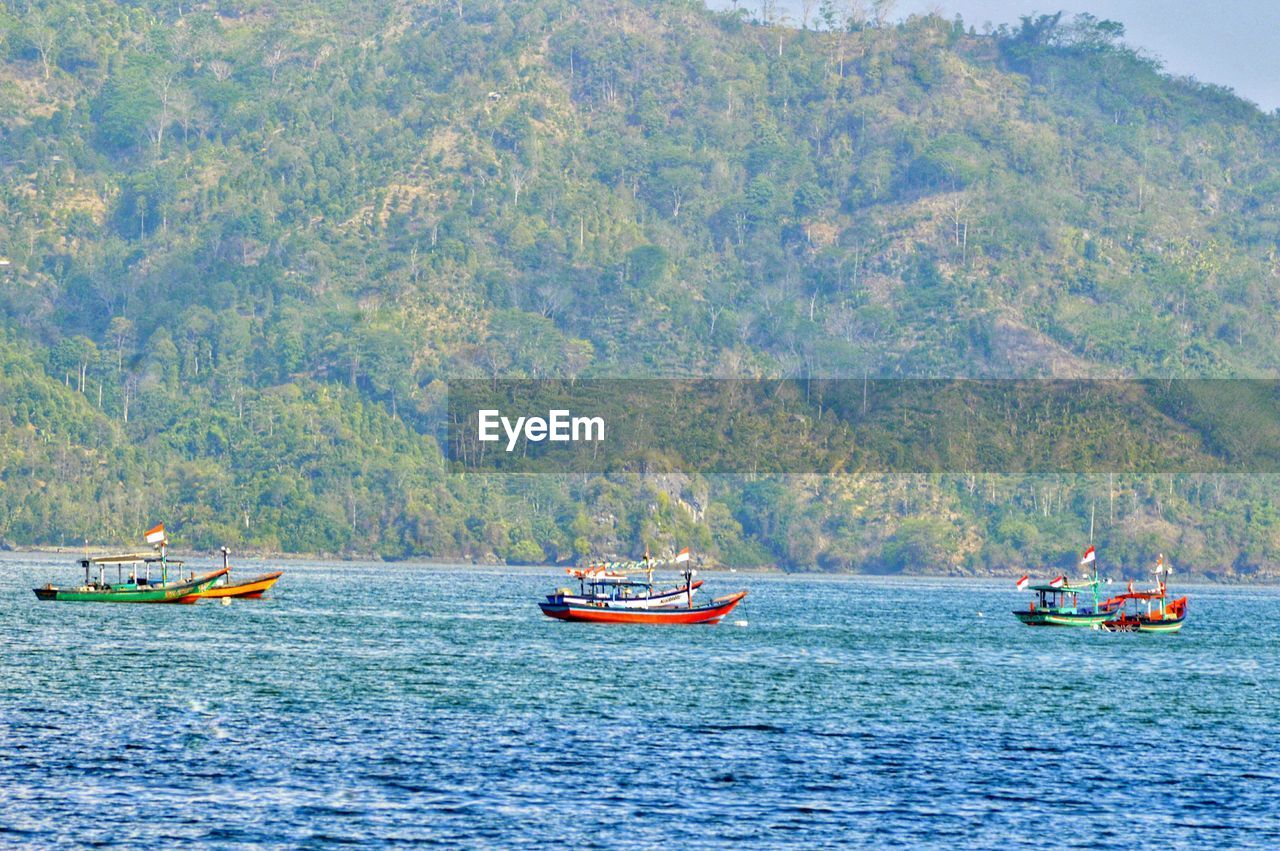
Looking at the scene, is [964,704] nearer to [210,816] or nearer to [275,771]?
[275,771]

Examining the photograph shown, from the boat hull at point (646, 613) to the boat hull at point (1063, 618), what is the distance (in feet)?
99.5

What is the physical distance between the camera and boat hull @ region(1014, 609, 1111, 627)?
557 feet

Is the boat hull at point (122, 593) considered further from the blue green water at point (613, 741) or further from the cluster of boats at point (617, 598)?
the blue green water at point (613, 741)

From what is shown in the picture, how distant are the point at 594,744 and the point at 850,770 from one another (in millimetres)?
11029

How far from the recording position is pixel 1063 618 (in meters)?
171

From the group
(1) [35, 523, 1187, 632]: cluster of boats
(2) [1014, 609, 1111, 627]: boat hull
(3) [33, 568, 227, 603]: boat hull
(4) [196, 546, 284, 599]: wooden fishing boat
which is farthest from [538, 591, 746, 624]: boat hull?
(4) [196, 546, 284, 599]: wooden fishing boat

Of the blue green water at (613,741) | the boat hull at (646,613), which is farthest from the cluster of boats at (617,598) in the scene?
the blue green water at (613,741)

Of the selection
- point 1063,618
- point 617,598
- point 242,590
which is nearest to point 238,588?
point 242,590

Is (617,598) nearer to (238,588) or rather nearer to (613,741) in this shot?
(238,588)

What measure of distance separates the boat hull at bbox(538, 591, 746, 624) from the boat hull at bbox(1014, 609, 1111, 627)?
30.3m

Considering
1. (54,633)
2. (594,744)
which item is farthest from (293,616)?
(594,744)

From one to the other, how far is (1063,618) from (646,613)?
38.2 meters

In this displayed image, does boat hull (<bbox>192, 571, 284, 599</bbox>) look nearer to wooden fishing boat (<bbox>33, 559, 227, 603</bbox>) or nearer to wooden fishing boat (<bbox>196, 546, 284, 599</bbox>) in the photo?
wooden fishing boat (<bbox>196, 546, 284, 599</bbox>)

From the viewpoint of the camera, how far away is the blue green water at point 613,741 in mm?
64500
